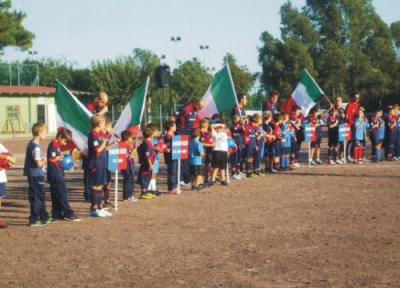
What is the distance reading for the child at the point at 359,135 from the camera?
20.8 metres

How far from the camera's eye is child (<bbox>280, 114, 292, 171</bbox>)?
18766 millimetres

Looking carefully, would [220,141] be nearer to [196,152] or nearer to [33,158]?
[196,152]

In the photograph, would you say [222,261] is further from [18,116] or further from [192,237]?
[18,116]

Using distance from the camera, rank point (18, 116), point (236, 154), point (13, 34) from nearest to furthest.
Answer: point (236, 154)
point (13, 34)
point (18, 116)

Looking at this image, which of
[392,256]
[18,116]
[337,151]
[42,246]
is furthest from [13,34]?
[392,256]

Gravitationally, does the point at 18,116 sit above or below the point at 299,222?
above

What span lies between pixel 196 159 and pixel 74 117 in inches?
146

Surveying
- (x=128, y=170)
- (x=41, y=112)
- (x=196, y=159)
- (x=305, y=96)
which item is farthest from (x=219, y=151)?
(x=41, y=112)

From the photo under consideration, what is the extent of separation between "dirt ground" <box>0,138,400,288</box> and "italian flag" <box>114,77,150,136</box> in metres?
1.64

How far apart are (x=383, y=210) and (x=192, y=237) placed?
3.97 metres

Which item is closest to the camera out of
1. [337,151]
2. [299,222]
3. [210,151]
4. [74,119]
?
[299,222]

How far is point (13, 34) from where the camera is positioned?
41625 mm

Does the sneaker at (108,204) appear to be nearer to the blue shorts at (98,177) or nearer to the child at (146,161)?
the child at (146,161)

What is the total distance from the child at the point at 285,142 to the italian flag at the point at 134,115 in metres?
6.25
